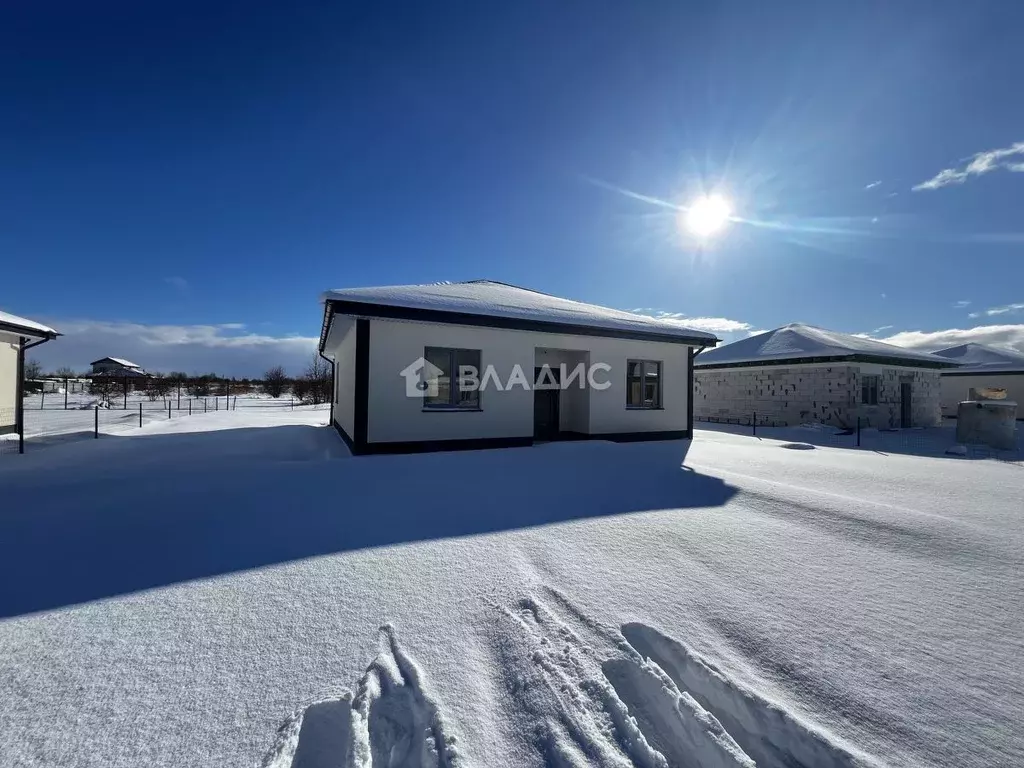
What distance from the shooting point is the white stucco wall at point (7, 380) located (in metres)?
9.84

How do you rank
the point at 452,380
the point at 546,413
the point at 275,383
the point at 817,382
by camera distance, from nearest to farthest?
the point at 452,380 → the point at 546,413 → the point at 817,382 → the point at 275,383

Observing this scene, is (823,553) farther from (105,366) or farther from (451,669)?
(105,366)

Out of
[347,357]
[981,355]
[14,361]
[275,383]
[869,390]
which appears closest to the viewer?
[347,357]

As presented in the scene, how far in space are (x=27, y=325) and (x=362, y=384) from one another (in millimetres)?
8615

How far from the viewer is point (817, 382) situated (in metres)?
15.2

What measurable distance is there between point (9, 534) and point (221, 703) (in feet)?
11.5

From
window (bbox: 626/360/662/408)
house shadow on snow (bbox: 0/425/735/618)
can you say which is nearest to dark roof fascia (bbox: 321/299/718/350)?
window (bbox: 626/360/662/408)

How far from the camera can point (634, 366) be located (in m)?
10.9

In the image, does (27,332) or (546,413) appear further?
(546,413)

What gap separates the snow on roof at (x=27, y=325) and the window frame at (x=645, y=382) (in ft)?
44.5

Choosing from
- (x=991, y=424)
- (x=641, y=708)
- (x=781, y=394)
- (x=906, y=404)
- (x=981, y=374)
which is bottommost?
(x=641, y=708)

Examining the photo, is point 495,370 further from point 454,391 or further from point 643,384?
point 643,384

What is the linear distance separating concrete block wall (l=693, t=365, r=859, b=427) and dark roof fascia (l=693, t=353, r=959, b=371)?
0.18 meters

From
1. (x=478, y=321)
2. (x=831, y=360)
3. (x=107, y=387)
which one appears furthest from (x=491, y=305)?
(x=107, y=387)
